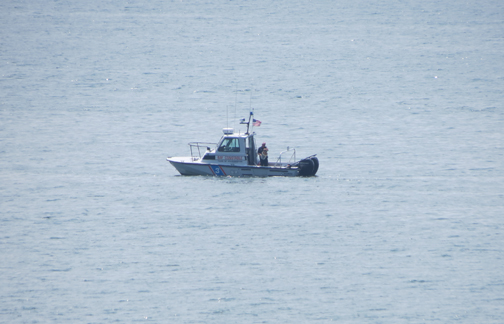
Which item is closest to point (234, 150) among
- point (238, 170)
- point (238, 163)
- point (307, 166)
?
point (238, 163)

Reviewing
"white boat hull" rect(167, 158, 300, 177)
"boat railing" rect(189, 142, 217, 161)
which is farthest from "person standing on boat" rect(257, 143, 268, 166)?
"boat railing" rect(189, 142, 217, 161)

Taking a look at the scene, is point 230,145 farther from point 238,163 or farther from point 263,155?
point 263,155

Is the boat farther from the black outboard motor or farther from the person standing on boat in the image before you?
the person standing on boat

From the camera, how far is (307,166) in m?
33.1

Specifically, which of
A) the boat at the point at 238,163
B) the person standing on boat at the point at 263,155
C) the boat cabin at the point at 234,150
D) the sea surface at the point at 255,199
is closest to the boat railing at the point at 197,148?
the boat at the point at 238,163

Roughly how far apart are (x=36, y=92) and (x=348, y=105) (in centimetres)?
2748

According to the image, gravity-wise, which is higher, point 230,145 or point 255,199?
point 230,145

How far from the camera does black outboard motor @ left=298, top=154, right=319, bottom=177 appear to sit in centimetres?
3297

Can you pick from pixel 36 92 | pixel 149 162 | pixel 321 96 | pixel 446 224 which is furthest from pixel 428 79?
pixel 446 224

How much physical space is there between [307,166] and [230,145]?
3673 millimetres

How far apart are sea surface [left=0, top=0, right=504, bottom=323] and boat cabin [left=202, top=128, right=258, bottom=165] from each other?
107 centimetres

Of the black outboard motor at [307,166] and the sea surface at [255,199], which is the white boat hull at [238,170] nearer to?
the black outboard motor at [307,166]

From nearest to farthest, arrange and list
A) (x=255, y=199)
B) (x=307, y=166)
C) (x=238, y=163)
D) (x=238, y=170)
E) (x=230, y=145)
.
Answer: (x=255, y=199), (x=230, y=145), (x=238, y=163), (x=238, y=170), (x=307, y=166)

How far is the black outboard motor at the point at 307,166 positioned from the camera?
33.0 metres
